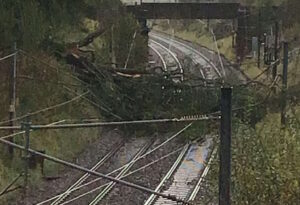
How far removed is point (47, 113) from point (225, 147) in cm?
1212

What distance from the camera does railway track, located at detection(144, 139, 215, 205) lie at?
12302 millimetres

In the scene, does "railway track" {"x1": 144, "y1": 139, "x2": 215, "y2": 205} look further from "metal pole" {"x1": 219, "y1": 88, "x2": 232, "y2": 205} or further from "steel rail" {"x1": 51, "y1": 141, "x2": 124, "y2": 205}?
"metal pole" {"x1": 219, "y1": 88, "x2": 232, "y2": 205}

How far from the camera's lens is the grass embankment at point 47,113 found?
14.5 metres

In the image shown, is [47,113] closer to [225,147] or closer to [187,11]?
[225,147]

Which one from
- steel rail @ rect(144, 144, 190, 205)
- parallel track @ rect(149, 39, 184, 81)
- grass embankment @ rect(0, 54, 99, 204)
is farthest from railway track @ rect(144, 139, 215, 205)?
parallel track @ rect(149, 39, 184, 81)

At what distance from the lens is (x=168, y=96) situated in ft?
63.9

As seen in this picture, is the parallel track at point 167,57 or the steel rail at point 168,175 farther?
the parallel track at point 167,57

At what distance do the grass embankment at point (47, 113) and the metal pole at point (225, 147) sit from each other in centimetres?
796

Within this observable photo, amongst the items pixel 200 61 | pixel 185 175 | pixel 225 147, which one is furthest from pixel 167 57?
pixel 225 147

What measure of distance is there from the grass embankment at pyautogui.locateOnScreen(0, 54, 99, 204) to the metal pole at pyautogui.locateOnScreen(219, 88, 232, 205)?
7963mm

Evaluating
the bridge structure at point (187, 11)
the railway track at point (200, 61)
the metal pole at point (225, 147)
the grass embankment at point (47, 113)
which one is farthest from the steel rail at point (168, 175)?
the bridge structure at point (187, 11)

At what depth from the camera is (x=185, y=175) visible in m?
14.3

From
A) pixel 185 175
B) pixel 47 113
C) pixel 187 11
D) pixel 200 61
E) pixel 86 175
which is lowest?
pixel 200 61

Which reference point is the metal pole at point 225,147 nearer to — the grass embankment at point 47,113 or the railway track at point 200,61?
the grass embankment at point 47,113
